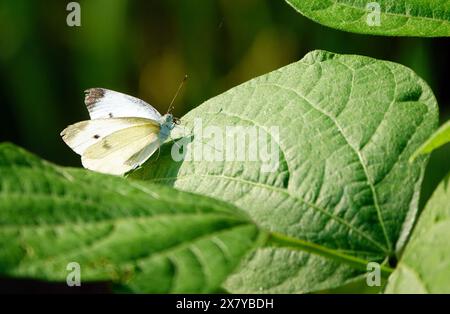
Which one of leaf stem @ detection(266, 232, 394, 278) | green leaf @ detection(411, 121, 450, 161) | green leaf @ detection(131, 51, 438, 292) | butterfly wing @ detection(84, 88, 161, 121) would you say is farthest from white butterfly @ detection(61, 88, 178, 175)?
green leaf @ detection(411, 121, 450, 161)

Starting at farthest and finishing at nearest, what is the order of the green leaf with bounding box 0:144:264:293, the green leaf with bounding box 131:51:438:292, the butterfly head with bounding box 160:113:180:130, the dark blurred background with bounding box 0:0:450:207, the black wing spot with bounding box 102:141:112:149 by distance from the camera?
1. the dark blurred background with bounding box 0:0:450:207
2. the black wing spot with bounding box 102:141:112:149
3. the butterfly head with bounding box 160:113:180:130
4. the green leaf with bounding box 131:51:438:292
5. the green leaf with bounding box 0:144:264:293

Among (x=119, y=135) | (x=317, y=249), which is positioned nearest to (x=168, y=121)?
(x=119, y=135)

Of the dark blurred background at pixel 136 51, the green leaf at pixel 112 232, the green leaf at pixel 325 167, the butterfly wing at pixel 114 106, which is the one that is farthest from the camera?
the dark blurred background at pixel 136 51

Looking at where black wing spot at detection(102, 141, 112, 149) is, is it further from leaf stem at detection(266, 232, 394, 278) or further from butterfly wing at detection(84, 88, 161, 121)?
leaf stem at detection(266, 232, 394, 278)

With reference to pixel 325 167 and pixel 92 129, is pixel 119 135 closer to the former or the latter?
pixel 92 129

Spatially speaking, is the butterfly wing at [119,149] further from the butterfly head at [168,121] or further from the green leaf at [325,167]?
the green leaf at [325,167]

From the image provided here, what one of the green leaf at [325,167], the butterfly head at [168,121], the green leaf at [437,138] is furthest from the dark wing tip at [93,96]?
the green leaf at [437,138]
